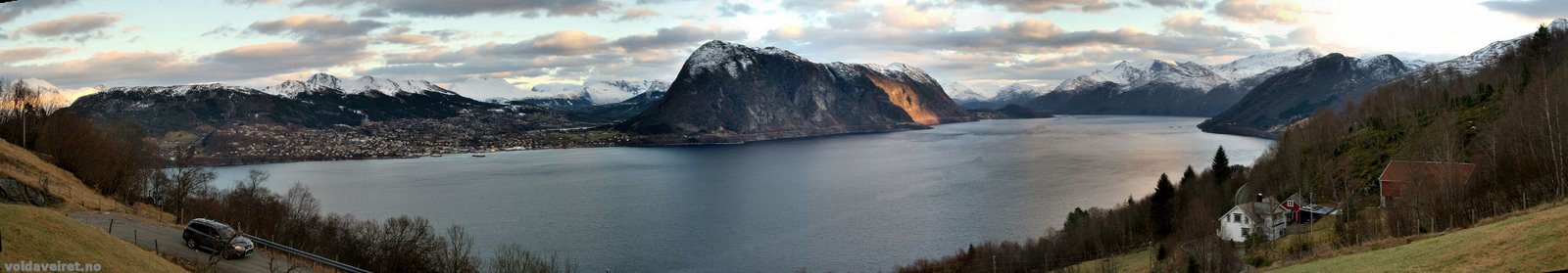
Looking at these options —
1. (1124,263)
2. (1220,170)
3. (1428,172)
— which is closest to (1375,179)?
(1428,172)

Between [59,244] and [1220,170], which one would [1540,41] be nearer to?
[1220,170]

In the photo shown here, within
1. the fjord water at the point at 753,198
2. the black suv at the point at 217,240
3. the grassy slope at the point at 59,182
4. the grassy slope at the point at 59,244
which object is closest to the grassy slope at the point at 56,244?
the grassy slope at the point at 59,244

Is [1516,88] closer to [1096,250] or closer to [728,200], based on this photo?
[1096,250]

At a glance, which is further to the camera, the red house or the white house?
the white house

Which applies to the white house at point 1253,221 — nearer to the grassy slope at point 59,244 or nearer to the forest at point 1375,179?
the forest at point 1375,179

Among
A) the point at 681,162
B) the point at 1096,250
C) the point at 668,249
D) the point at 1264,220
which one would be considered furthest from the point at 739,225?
the point at 681,162

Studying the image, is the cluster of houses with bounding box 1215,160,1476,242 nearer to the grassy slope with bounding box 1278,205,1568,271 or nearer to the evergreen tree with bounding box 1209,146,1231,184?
the grassy slope with bounding box 1278,205,1568,271

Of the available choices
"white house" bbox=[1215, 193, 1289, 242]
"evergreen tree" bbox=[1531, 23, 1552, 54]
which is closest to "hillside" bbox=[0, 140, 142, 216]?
"white house" bbox=[1215, 193, 1289, 242]
